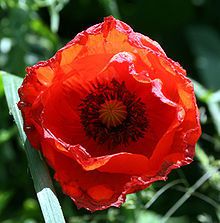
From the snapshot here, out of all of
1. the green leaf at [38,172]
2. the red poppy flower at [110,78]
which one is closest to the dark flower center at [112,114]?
the red poppy flower at [110,78]

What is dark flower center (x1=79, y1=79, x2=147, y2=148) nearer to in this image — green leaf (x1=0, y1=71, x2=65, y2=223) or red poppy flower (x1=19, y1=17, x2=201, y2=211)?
red poppy flower (x1=19, y1=17, x2=201, y2=211)

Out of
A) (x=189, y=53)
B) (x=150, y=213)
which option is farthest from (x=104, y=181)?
(x=189, y=53)

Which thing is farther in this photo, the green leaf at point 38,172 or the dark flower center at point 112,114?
the dark flower center at point 112,114

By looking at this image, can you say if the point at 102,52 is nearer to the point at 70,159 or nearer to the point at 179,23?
the point at 70,159

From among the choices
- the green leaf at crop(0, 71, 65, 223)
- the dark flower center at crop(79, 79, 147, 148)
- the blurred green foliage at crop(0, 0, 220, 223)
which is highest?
the green leaf at crop(0, 71, 65, 223)

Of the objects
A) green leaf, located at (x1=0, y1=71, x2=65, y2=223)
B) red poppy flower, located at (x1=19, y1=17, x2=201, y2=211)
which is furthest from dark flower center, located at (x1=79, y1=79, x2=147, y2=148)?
green leaf, located at (x1=0, y1=71, x2=65, y2=223)

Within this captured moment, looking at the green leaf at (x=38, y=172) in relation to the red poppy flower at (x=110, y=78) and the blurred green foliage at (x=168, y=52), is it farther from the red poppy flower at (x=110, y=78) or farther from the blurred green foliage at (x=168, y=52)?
the blurred green foliage at (x=168, y=52)

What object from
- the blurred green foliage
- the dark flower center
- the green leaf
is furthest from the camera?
the blurred green foliage
